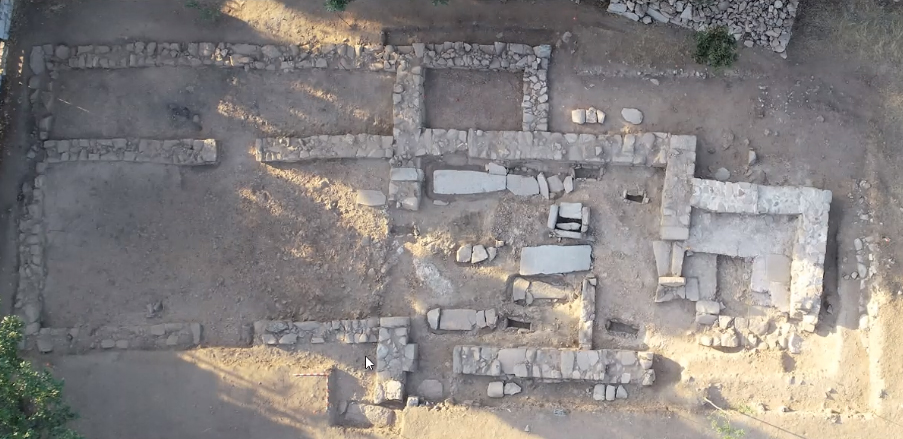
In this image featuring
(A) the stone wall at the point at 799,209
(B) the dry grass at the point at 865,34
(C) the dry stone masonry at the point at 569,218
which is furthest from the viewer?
(B) the dry grass at the point at 865,34

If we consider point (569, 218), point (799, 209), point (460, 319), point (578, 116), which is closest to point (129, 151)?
point (460, 319)

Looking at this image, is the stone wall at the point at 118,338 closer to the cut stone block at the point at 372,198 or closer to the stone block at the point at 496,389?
the cut stone block at the point at 372,198

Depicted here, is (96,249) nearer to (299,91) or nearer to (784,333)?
(299,91)

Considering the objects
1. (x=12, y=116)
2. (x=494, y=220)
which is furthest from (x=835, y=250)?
(x=12, y=116)

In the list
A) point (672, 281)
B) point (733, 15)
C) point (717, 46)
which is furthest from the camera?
point (733, 15)

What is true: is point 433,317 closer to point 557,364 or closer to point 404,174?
point 557,364

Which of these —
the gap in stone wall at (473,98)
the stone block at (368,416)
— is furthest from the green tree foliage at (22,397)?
the gap in stone wall at (473,98)

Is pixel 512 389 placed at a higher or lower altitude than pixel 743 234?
lower

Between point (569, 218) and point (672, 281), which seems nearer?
point (672, 281)
